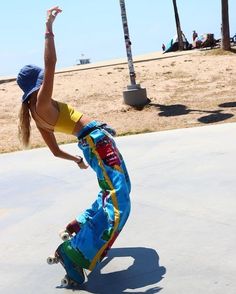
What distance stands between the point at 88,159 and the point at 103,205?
32cm

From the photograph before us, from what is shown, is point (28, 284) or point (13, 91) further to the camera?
point (13, 91)

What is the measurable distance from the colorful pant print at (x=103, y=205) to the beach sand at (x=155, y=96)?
6.52 metres

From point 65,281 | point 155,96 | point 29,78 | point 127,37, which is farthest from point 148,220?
point 155,96

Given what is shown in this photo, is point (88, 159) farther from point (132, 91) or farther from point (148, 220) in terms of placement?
point (132, 91)

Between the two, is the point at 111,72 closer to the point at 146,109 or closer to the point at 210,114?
the point at 146,109

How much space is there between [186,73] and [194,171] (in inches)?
420

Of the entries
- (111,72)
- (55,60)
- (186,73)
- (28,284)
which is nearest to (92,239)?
(28,284)

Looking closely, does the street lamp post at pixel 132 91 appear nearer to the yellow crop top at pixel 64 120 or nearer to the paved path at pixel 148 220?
the paved path at pixel 148 220

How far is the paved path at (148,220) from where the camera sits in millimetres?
3494

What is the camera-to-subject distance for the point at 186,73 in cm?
1617

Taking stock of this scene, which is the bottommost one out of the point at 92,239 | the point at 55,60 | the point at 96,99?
the point at 96,99

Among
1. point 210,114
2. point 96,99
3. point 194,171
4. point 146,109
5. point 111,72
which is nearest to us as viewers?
point 194,171

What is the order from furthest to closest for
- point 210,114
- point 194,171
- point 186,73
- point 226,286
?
1. point 186,73
2. point 210,114
3. point 194,171
4. point 226,286

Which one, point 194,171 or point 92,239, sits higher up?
point 92,239
